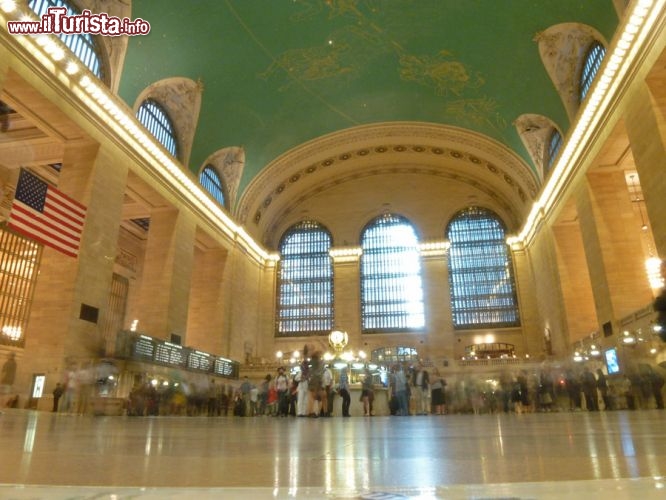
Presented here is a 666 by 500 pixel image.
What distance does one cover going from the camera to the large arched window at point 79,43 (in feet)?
35.1

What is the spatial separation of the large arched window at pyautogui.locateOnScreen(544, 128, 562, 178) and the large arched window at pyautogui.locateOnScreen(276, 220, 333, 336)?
11.6m

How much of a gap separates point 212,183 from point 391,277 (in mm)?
10275

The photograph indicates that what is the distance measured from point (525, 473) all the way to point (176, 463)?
105cm

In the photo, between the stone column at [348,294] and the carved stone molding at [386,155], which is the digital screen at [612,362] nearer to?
the carved stone molding at [386,155]

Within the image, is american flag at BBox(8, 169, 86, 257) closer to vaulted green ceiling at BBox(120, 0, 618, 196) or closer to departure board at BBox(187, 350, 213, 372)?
vaulted green ceiling at BBox(120, 0, 618, 196)

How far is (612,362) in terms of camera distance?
1288cm

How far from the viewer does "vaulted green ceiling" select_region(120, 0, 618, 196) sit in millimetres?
13797

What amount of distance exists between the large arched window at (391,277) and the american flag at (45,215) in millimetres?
15588

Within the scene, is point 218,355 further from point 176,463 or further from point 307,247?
point 176,463

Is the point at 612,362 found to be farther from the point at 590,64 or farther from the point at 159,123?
the point at 159,123

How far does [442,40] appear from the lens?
624 inches

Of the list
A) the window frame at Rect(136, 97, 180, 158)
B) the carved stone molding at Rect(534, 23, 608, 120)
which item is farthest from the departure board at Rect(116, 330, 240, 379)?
the carved stone molding at Rect(534, 23, 608, 120)

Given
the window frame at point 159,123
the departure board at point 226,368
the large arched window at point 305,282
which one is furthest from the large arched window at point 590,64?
the departure board at point 226,368

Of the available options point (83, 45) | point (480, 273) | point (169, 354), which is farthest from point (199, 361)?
point (480, 273)
